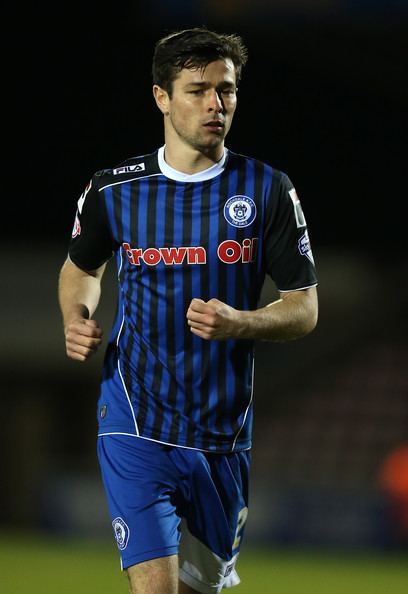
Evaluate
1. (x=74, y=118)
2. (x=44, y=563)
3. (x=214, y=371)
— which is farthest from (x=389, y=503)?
(x=74, y=118)

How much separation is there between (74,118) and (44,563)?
8.38m

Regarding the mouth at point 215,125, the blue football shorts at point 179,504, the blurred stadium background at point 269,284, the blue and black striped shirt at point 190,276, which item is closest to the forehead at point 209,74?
the mouth at point 215,125

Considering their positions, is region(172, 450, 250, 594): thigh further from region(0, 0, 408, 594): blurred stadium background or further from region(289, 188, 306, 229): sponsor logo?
region(0, 0, 408, 594): blurred stadium background

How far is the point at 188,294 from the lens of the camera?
Answer: 3789 mm

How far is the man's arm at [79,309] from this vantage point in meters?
3.60

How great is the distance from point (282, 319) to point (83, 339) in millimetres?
660

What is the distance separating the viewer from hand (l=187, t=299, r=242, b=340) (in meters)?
3.29

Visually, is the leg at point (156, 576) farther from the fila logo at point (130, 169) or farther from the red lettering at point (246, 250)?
the fila logo at point (130, 169)

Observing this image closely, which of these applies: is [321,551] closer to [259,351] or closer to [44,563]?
[44,563]

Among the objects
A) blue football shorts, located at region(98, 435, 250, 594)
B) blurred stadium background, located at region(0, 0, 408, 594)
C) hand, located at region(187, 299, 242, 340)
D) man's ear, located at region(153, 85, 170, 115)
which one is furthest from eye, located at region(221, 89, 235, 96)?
blurred stadium background, located at region(0, 0, 408, 594)

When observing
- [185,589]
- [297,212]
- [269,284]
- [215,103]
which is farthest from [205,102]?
[269,284]

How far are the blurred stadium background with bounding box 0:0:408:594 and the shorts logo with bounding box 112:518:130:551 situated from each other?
19.9 ft

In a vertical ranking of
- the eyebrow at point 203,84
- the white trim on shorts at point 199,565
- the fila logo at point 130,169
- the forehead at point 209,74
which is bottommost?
the white trim on shorts at point 199,565

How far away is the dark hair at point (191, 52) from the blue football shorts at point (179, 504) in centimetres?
126
